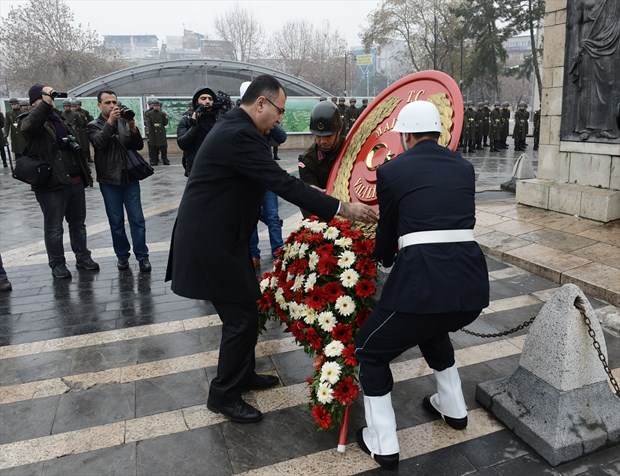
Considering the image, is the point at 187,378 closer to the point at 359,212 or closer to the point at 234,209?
the point at 234,209

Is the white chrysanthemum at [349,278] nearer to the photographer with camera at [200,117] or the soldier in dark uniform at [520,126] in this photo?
the photographer with camera at [200,117]

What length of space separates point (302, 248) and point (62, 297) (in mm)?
3244

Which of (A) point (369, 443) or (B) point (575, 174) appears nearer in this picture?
(A) point (369, 443)

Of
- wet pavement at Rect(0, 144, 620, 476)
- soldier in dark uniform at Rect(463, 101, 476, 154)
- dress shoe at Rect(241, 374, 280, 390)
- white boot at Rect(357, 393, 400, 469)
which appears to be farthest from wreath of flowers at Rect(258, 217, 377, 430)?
soldier in dark uniform at Rect(463, 101, 476, 154)

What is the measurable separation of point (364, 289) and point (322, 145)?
1.59 metres

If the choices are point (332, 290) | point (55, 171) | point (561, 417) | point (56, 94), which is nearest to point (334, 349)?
point (332, 290)

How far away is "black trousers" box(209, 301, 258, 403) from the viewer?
2.96m

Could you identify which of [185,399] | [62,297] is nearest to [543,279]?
[185,399]

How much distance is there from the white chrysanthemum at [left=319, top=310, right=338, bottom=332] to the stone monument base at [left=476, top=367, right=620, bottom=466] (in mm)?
1107

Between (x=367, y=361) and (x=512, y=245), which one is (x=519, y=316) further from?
(x=367, y=361)

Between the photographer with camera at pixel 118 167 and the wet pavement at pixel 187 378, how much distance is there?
0.35 meters

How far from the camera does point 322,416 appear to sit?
8.86 feet

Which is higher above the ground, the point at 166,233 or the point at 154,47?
the point at 154,47

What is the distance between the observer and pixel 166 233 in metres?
7.81
